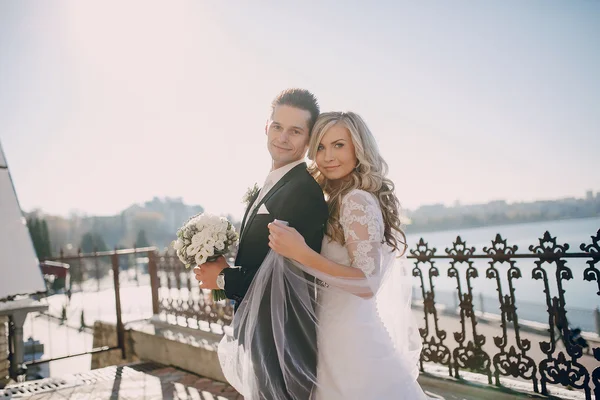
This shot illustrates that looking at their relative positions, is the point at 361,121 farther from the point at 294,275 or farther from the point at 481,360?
the point at 481,360

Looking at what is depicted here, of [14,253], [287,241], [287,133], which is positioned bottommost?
[14,253]

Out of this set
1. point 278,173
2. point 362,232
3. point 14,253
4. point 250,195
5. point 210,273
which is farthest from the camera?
point 14,253

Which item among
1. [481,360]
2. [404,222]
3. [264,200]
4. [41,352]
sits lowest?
[41,352]

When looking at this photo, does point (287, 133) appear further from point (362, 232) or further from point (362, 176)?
point (362, 232)

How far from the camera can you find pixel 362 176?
2.27 m

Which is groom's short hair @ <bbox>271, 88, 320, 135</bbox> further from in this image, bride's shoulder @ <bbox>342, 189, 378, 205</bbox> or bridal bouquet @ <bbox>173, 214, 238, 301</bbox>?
bridal bouquet @ <bbox>173, 214, 238, 301</bbox>

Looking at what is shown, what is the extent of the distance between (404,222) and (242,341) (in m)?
1.22

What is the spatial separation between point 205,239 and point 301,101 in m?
1.02

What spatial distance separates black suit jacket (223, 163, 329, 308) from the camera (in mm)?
2047

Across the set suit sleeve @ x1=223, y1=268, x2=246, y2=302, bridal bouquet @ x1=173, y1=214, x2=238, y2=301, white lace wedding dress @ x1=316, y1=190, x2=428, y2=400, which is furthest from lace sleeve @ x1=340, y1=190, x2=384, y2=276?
bridal bouquet @ x1=173, y1=214, x2=238, y2=301

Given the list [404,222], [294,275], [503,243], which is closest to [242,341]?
[294,275]

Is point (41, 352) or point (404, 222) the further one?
point (41, 352)

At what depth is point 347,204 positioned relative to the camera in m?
2.10

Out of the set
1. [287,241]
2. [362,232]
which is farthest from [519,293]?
[287,241]
